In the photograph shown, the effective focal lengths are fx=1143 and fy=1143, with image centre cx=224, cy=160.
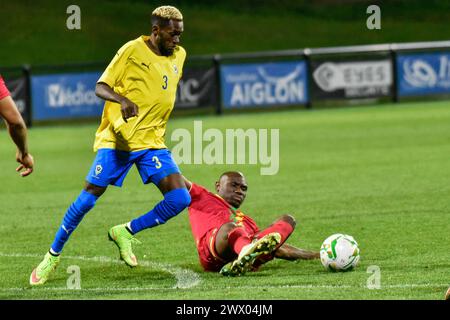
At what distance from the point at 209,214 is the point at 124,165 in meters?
0.86

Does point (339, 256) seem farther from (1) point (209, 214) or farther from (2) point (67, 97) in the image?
(2) point (67, 97)

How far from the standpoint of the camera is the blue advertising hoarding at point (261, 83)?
2891cm

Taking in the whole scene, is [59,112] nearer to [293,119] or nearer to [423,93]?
[293,119]

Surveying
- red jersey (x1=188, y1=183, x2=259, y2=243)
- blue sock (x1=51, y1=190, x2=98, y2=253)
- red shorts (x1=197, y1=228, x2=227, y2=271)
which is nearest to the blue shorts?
blue sock (x1=51, y1=190, x2=98, y2=253)

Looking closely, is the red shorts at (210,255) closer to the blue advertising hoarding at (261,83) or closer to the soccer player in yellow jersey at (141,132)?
the soccer player in yellow jersey at (141,132)

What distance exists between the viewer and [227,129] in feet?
80.2

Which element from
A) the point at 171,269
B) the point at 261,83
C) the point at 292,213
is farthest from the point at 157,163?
the point at 261,83

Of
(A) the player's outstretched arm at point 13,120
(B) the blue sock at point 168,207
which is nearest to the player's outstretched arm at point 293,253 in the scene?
(B) the blue sock at point 168,207

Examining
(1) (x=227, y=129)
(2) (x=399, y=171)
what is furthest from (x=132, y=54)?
(1) (x=227, y=129)

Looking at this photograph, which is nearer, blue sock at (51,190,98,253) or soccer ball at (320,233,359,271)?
soccer ball at (320,233,359,271)

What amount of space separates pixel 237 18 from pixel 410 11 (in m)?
7.60

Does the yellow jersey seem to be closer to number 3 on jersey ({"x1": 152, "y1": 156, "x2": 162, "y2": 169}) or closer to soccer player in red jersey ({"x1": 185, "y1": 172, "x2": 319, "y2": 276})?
number 3 on jersey ({"x1": 152, "y1": 156, "x2": 162, "y2": 169})

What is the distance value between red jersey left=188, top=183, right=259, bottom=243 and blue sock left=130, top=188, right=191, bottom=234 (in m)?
0.30

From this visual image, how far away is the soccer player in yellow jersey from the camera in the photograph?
936cm
